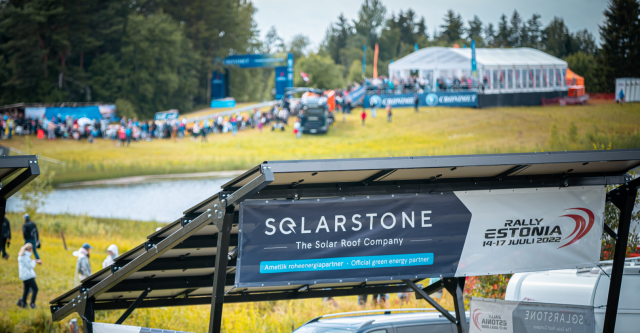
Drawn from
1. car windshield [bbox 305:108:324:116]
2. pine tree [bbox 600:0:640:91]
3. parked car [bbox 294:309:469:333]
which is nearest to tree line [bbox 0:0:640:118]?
pine tree [bbox 600:0:640:91]

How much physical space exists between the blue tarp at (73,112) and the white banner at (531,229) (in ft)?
136

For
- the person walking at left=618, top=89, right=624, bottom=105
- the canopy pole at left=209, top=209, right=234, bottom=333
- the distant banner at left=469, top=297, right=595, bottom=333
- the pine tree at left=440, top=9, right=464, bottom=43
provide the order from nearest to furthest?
the canopy pole at left=209, top=209, right=234, bottom=333, the distant banner at left=469, top=297, right=595, bottom=333, the person walking at left=618, top=89, right=624, bottom=105, the pine tree at left=440, top=9, right=464, bottom=43

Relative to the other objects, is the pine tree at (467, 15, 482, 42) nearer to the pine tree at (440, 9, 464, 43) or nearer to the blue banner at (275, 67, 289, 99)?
the pine tree at (440, 9, 464, 43)

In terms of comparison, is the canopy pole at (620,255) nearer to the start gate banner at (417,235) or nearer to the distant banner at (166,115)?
the start gate banner at (417,235)

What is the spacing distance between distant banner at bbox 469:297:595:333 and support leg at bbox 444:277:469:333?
17.1 inches

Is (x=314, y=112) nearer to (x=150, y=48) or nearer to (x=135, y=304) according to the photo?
(x=150, y=48)

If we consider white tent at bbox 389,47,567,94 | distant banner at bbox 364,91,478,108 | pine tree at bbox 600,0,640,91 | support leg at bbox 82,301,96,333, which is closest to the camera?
support leg at bbox 82,301,96,333

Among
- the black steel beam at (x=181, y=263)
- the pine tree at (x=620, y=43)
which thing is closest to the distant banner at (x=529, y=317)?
the black steel beam at (x=181, y=263)

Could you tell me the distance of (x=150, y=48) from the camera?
147ft

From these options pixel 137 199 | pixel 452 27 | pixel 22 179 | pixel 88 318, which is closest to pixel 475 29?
pixel 452 27

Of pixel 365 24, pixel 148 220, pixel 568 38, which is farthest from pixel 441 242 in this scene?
pixel 365 24

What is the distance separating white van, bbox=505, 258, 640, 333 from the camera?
711 cm

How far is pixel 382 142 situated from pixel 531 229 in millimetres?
35075

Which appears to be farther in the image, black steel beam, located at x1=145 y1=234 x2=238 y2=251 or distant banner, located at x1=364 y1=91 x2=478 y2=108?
distant banner, located at x1=364 y1=91 x2=478 y2=108
